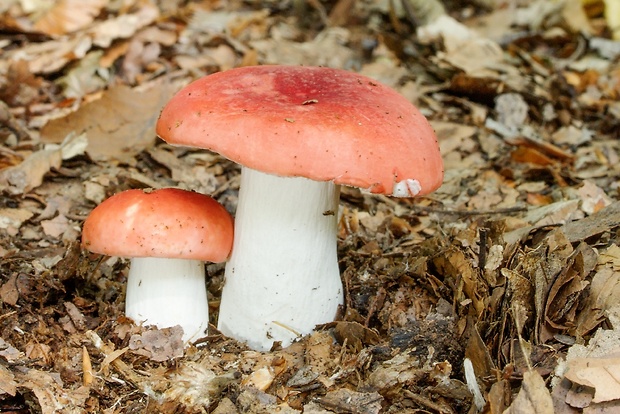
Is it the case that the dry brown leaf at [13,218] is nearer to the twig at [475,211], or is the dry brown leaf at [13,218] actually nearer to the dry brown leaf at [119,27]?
the dry brown leaf at [119,27]

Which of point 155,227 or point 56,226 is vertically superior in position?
point 155,227

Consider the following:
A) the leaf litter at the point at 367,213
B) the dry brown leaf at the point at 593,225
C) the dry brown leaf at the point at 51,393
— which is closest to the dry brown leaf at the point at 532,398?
the leaf litter at the point at 367,213

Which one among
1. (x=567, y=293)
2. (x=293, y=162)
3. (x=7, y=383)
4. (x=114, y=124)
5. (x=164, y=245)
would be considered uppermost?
(x=293, y=162)

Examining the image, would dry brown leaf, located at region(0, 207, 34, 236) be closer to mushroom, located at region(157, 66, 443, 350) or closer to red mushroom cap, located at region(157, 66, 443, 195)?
mushroom, located at region(157, 66, 443, 350)

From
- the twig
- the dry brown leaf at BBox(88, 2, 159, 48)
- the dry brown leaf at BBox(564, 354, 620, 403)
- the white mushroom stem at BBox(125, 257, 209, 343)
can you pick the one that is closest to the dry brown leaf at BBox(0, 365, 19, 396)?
the white mushroom stem at BBox(125, 257, 209, 343)

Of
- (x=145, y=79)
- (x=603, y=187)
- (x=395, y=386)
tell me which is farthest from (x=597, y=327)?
(x=145, y=79)

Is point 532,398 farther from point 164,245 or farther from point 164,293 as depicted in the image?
point 164,293

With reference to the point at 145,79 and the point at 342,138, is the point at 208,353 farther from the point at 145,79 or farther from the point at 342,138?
the point at 145,79

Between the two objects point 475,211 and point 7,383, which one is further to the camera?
point 475,211

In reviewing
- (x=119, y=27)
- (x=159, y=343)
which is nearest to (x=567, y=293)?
(x=159, y=343)
